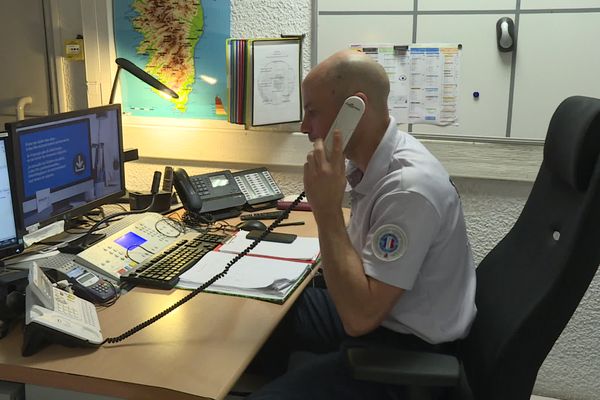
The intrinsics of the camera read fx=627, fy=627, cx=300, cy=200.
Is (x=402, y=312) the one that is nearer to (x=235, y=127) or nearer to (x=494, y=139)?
(x=494, y=139)

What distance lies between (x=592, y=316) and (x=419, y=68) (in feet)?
3.73

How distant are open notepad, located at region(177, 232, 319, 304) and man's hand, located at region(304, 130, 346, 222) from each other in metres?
0.28

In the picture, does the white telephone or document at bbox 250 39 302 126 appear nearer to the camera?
the white telephone

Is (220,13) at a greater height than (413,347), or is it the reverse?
(220,13)

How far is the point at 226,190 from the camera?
233 centimetres

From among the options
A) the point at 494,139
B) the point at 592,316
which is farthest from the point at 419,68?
the point at 592,316

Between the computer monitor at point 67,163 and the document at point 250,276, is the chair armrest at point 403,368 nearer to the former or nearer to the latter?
the document at point 250,276

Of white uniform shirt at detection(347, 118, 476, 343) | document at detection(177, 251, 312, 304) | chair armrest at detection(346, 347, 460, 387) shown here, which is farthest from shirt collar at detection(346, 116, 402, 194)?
chair armrest at detection(346, 347, 460, 387)

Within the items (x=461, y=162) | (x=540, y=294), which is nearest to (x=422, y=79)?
(x=461, y=162)

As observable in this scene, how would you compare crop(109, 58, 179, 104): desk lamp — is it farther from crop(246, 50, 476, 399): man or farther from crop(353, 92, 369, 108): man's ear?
crop(353, 92, 369, 108): man's ear

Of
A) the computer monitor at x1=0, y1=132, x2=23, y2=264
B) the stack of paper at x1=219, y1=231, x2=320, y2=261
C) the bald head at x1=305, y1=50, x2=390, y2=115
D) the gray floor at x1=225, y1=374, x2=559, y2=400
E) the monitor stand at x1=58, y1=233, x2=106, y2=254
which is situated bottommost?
the gray floor at x1=225, y1=374, x2=559, y2=400

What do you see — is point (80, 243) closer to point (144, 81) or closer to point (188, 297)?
point (188, 297)

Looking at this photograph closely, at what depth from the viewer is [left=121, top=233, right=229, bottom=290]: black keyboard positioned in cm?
161

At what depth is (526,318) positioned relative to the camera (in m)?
1.23
